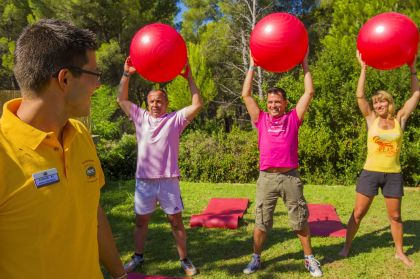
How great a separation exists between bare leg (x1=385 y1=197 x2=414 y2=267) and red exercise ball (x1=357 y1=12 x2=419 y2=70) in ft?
4.83

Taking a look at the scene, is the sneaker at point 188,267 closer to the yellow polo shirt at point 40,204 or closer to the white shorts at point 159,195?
the white shorts at point 159,195

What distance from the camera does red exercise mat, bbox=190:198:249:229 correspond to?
5.44 meters

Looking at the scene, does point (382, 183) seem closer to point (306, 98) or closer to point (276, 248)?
point (306, 98)

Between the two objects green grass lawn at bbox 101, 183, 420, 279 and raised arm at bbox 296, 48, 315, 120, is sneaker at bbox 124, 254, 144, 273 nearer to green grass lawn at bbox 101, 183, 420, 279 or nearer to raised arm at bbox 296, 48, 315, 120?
green grass lawn at bbox 101, 183, 420, 279

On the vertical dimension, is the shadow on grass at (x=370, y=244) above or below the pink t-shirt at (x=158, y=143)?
below

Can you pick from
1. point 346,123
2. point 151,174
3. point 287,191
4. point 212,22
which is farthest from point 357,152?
point 212,22

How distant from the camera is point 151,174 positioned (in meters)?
3.90

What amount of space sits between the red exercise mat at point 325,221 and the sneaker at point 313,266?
1.14 m

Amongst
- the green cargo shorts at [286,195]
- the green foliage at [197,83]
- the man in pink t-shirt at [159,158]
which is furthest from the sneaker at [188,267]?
the green foliage at [197,83]

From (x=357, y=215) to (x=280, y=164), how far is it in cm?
117

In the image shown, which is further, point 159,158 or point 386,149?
point 386,149

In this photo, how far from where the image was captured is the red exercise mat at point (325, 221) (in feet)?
16.7

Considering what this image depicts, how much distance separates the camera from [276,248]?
15.3ft

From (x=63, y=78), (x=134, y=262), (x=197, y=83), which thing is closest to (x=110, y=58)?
(x=197, y=83)
